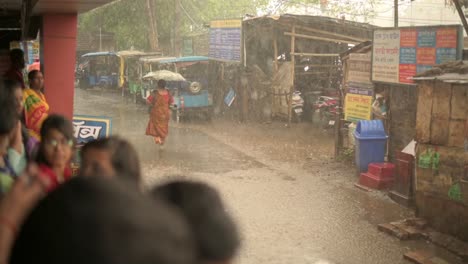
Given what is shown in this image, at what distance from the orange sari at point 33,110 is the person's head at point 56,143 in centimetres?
212

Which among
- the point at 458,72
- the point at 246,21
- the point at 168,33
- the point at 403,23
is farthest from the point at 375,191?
the point at 403,23

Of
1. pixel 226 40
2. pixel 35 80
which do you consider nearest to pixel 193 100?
pixel 226 40

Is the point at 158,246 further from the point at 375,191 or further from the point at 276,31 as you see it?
the point at 276,31

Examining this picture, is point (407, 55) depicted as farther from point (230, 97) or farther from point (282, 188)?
point (230, 97)

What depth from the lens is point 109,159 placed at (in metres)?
2.16

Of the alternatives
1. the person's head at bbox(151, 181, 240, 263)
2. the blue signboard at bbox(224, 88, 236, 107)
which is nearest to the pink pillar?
the person's head at bbox(151, 181, 240, 263)

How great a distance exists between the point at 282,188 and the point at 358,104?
3.32 metres

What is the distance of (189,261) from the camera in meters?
0.88

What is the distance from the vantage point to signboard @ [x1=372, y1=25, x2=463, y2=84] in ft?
30.6

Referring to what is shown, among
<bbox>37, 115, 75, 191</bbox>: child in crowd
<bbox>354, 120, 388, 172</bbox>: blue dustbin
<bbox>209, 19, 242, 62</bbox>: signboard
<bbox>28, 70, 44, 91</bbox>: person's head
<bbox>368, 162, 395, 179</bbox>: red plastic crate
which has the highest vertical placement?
<bbox>209, 19, 242, 62</bbox>: signboard

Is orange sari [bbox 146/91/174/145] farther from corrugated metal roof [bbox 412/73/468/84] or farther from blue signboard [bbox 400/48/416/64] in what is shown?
corrugated metal roof [bbox 412/73/468/84]

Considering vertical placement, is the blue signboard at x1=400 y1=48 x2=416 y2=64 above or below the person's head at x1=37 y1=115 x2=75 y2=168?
above

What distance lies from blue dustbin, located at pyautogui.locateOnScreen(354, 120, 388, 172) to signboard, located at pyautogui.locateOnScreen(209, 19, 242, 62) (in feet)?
30.6

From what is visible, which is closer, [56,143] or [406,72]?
[56,143]
